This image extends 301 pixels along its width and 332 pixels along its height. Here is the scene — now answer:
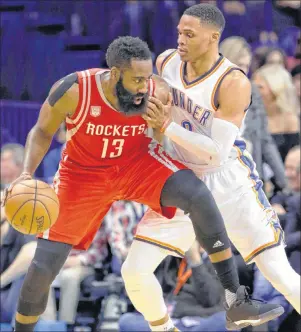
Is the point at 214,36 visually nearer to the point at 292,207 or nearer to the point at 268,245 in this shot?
the point at 268,245

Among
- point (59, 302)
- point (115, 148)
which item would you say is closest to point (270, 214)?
point (115, 148)

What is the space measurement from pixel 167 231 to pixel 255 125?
1924 mm

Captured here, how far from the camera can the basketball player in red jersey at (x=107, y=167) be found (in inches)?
213

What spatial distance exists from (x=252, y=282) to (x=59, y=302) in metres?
1.58

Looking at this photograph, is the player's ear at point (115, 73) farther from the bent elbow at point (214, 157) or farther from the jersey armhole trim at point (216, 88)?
the bent elbow at point (214, 157)

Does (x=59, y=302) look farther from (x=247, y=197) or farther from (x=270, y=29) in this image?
(x=270, y=29)

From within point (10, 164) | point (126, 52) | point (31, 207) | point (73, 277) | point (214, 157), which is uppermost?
point (126, 52)

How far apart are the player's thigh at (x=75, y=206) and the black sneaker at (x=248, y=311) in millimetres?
969

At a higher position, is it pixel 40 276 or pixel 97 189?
pixel 97 189

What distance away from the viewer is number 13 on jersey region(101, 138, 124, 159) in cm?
554


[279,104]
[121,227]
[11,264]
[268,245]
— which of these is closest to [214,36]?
[268,245]

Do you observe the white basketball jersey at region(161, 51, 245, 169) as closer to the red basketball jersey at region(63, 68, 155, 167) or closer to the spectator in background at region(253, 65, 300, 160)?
the red basketball jersey at region(63, 68, 155, 167)

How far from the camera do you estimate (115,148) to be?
5578 millimetres

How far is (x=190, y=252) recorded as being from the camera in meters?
7.03
